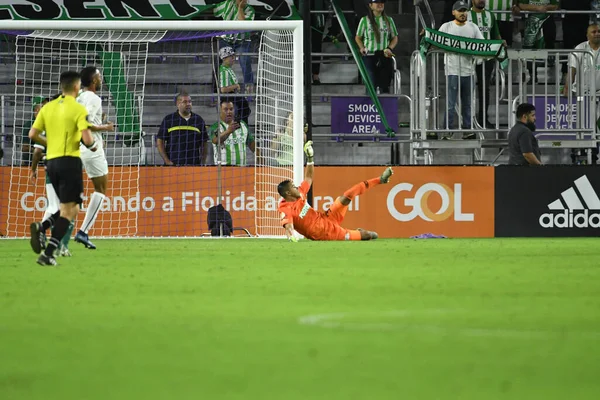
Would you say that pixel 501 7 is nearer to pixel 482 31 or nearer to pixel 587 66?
pixel 482 31

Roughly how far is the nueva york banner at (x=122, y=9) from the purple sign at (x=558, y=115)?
220 inches

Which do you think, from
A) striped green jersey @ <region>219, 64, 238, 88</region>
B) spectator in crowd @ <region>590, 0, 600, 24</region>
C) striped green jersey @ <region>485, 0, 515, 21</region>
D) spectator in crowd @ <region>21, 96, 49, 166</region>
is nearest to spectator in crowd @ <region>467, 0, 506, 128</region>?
striped green jersey @ <region>485, 0, 515, 21</region>

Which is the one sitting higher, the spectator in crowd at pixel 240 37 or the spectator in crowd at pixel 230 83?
the spectator in crowd at pixel 240 37

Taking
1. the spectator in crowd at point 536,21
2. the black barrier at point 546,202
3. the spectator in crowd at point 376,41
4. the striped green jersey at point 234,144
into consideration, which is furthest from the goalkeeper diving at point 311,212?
the spectator in crowd at point 536,21

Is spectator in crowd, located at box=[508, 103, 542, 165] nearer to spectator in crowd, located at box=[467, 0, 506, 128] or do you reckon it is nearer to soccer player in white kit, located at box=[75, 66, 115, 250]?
spectator in crowd, located at box=[467, 0, 506, 128]

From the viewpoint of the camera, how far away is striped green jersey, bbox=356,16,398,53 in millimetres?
20266

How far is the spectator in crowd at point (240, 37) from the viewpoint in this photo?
65.4ft

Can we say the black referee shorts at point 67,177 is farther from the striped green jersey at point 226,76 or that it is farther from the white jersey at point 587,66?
the white jersey at point 587,66

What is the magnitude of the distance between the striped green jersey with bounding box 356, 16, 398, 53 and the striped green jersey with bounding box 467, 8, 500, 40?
57.7 inches

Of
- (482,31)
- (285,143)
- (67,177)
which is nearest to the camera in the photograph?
(67,177)

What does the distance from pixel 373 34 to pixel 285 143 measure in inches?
152

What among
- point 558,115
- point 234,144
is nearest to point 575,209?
point 558,115

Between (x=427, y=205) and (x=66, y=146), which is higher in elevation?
(x=66, y=146)

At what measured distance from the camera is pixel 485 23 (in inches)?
781
